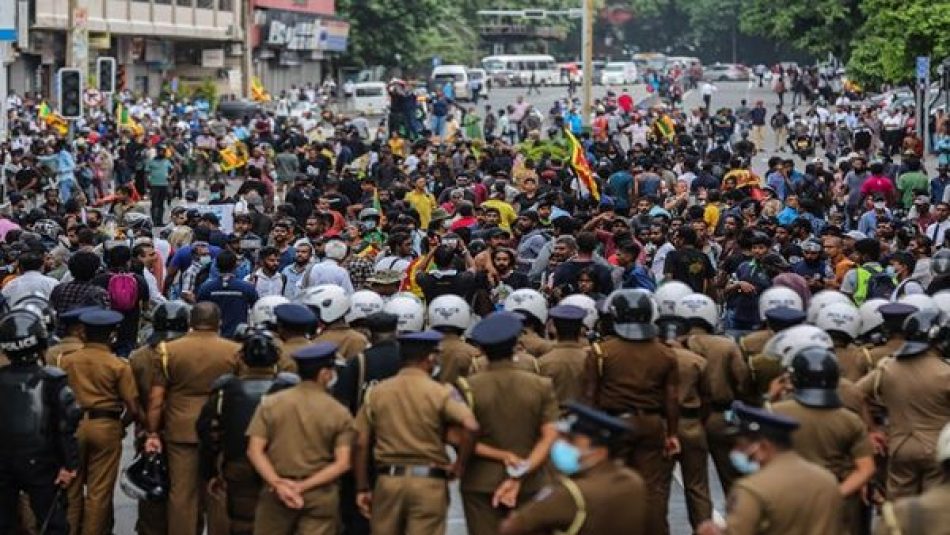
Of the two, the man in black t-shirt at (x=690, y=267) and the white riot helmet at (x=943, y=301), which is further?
the man in black t-shirt at (x=690, y=267)

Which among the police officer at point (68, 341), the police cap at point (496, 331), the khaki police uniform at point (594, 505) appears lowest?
the khaki police uniform at point (594, 505)

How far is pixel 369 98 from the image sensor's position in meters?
72.2

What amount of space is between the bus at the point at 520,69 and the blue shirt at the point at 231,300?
77.4m

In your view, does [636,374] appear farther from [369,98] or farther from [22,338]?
[369,98]

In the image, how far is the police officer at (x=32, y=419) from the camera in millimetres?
12000

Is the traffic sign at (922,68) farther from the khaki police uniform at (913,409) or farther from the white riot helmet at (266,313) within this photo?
the khaki police uniform at (913,409)

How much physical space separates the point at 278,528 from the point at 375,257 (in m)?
8.39

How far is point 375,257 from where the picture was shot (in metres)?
19.2

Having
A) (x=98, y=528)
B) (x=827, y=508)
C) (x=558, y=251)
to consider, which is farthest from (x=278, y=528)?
(x=558, y=251)

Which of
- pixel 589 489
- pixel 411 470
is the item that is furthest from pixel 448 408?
pixel 589 489

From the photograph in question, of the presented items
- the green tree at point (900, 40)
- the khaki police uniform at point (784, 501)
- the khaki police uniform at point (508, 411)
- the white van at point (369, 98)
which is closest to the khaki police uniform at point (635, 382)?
the khaki police uniform at point (508, 411)

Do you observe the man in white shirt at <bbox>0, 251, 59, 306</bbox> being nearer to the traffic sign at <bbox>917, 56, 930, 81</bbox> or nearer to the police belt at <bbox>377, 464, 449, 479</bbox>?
the police belt at <bbox>377, 464, 449, 479</bbox>

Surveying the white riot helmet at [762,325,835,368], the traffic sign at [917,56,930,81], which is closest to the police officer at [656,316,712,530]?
the white riot helmet at [762,325,835,368]

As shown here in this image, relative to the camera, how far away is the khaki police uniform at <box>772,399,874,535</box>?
10.3 meters
